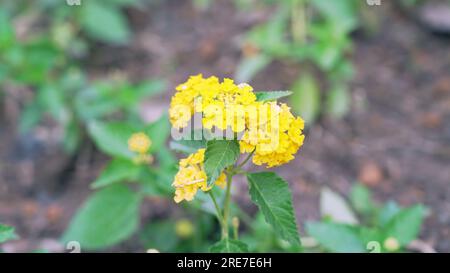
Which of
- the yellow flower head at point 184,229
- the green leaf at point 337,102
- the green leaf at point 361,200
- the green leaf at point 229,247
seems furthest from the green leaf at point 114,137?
the green leaf at point 337,102

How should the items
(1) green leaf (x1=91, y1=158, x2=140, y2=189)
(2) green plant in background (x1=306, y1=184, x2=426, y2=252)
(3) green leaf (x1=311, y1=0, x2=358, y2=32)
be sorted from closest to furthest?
(2) green plant in background (x1=306, y1=184, x2=426, y2=252) < (1) green leaf (x1=91, y1=158, x2=140, y2=189) < (3) green leaf (x1=311, y1=0, x2=358, y2=32)

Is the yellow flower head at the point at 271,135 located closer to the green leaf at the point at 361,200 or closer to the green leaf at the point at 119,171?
the green leaf at the point at 119,171

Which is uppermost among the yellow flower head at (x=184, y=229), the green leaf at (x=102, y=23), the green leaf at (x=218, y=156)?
the green leaf at (x=102, y=23)

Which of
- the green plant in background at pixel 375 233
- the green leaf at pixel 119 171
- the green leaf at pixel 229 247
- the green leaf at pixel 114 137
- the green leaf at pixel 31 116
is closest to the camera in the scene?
the green leaf at pixel 229 247

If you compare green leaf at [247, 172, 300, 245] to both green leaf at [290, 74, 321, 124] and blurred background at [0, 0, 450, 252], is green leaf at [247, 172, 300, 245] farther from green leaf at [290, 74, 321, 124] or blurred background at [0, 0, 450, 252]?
green leaf at [290, 74, 321, 124]

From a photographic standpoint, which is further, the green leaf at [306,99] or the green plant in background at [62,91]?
the green leaf at [306,99]

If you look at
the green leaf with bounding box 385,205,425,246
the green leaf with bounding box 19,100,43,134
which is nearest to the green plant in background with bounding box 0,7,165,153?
the green leaf with bounding box 19,100,43,134

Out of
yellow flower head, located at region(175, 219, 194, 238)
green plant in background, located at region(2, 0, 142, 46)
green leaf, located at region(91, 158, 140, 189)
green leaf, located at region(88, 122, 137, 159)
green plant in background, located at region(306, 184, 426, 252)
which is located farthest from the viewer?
green plant in background, located at region(2, 0, 142, 46)

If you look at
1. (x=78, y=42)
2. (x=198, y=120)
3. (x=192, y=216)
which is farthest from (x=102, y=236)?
(x=78, y=42)

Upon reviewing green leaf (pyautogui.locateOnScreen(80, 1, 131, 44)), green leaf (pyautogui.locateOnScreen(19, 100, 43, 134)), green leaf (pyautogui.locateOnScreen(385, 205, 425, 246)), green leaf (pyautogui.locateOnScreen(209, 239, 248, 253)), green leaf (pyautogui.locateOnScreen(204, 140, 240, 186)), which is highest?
green leaf (pyautogui.locateOnScreen(80, 1, 131, 44))
